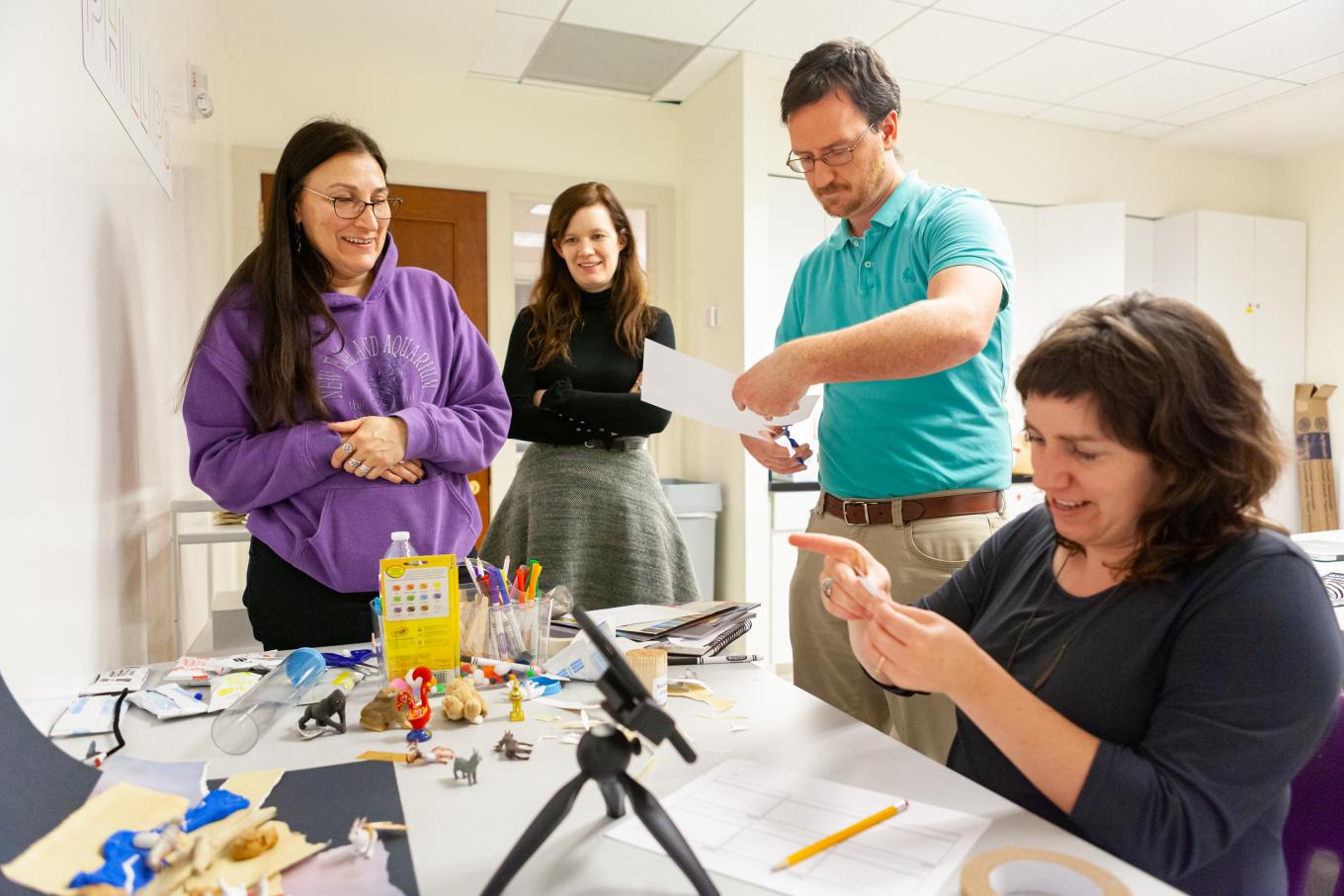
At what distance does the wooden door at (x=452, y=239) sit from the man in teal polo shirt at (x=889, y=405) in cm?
265

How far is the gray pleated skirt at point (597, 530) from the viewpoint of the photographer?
2119 millimetres

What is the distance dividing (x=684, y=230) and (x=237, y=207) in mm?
1978

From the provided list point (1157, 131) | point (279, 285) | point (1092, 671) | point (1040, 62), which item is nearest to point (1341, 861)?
point (1092, 671)

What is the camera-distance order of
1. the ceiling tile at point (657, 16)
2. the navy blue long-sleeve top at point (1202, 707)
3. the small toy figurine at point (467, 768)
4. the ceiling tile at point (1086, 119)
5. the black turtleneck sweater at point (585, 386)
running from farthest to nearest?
the ceiling tile at point (1086, 119)
the ceiling tile at point (657, 16)
the black turtleneck sweater at point (585, 386)
the small toy figurine at point (467, 768)
the navy blue long-sleeve top at point (1202, 707)

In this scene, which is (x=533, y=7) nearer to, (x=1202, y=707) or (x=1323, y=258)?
(x=1202, y=707)

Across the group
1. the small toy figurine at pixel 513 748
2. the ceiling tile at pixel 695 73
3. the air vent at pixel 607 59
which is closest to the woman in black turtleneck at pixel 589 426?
the small toy figurine at pixel 513 748

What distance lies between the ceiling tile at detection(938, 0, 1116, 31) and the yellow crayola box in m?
2.99

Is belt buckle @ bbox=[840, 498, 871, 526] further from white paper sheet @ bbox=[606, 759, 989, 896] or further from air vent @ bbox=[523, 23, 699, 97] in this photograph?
air vent @ bbox=[523, 23, 699, 97]

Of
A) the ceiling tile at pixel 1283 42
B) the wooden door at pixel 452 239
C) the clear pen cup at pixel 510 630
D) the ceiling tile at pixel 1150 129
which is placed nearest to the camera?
the clear pen cup at pixel 510 630

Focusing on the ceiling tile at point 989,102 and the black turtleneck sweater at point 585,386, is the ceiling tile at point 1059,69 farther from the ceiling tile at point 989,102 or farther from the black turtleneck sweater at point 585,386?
the black turtleneck sweater at point 585,386

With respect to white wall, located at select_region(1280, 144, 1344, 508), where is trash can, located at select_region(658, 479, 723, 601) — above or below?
below

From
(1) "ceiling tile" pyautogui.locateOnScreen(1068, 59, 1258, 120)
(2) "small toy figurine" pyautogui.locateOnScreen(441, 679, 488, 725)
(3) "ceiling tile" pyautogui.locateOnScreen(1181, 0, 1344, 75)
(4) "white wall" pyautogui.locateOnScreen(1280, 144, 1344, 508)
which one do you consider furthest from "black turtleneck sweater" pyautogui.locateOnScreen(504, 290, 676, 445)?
(4) "white wall" pyautogui.locateOnScreen(1280, 144, 1344, 508)

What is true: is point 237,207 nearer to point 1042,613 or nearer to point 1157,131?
point 1042,613

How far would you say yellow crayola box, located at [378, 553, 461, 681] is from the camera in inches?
46.7
